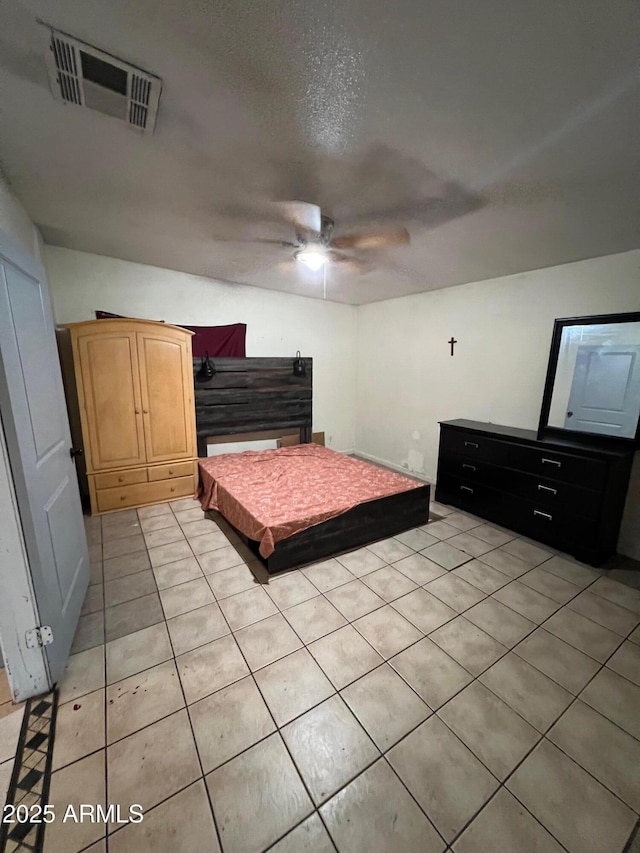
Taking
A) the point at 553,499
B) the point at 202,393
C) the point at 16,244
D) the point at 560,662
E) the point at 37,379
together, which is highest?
the point at 16,244

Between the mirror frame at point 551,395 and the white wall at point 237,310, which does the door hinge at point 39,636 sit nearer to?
the white wall at point 237,310

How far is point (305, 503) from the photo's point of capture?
2639mm

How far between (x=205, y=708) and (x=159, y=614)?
0.70 m

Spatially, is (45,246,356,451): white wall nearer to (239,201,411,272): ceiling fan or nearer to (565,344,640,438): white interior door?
(239,201,411,272): ceiling fan

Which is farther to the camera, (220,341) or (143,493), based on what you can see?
(220,341)

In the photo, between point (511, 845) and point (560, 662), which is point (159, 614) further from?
point (560, 662)

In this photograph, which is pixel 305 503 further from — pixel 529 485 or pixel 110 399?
pixel 110 399

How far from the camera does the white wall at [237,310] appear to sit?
316 centimetres

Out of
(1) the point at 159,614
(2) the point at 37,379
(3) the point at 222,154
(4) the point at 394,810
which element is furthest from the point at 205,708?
(3) the point at 222,154

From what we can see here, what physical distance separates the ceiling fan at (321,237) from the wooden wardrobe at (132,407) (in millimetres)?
1506

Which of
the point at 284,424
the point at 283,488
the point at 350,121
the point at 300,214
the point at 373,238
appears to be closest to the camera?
the point at 350,121

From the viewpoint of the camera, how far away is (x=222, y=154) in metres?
1.52

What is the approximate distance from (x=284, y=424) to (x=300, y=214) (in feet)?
9.04

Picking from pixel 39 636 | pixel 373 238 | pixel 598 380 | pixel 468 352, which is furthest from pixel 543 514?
pixel 39 636
